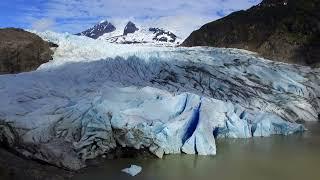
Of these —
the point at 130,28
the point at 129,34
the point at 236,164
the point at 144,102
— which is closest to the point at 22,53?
the point at 144,102

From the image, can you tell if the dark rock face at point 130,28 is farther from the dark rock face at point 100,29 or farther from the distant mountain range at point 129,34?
the dark rock face at point 100,29

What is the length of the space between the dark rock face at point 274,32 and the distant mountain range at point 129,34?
1606 inches

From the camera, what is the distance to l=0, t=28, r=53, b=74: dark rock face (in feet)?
81.8

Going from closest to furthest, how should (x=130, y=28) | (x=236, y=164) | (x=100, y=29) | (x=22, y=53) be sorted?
(x=236, y=164)
(x=22, y=53)
(x=130, y=28)
(x=100, y=29)

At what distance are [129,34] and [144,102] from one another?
81388 millimetres

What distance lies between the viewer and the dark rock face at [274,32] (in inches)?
1268

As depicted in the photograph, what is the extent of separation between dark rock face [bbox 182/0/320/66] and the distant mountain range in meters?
40.8

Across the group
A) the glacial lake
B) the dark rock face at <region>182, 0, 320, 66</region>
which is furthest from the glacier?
the dark rock face at <region>182, 0, 320, 66</region>

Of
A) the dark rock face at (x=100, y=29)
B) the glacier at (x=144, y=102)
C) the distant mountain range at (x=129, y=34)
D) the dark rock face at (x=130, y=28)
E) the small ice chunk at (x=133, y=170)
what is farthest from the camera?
the dark rock face at (x=100, y=29)

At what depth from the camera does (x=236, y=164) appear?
15.3m

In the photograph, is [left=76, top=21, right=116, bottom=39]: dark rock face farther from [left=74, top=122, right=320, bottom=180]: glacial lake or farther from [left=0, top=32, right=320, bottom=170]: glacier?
[left=74, top=122, right=320, bottom=180]: glacial lake

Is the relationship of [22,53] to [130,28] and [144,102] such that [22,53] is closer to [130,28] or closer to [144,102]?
[144,102]

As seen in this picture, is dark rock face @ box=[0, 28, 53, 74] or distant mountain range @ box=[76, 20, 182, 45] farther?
distant mountain range @ box=[76, 20, 182, 45]

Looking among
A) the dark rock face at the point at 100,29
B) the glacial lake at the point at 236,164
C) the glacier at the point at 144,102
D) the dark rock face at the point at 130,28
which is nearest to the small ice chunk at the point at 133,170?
the glacial lake at the point at 236,164
